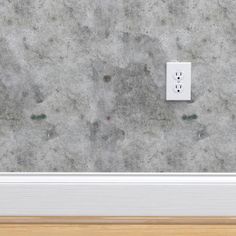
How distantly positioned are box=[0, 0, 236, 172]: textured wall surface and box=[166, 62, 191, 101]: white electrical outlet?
0.06ft

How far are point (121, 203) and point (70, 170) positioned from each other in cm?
18

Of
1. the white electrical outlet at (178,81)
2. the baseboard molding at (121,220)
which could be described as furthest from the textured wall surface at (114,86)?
the baseboard molding at (121,220)

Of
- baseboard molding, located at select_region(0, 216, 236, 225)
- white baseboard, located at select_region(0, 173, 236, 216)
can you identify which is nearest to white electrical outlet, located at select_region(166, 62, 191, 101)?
white baseboard, located at select_region(0, 173, 236, 216)

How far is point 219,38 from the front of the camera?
1.54 metres

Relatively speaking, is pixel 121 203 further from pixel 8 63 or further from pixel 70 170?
pixel 8 63

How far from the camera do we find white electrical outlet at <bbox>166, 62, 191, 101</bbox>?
1.53m
